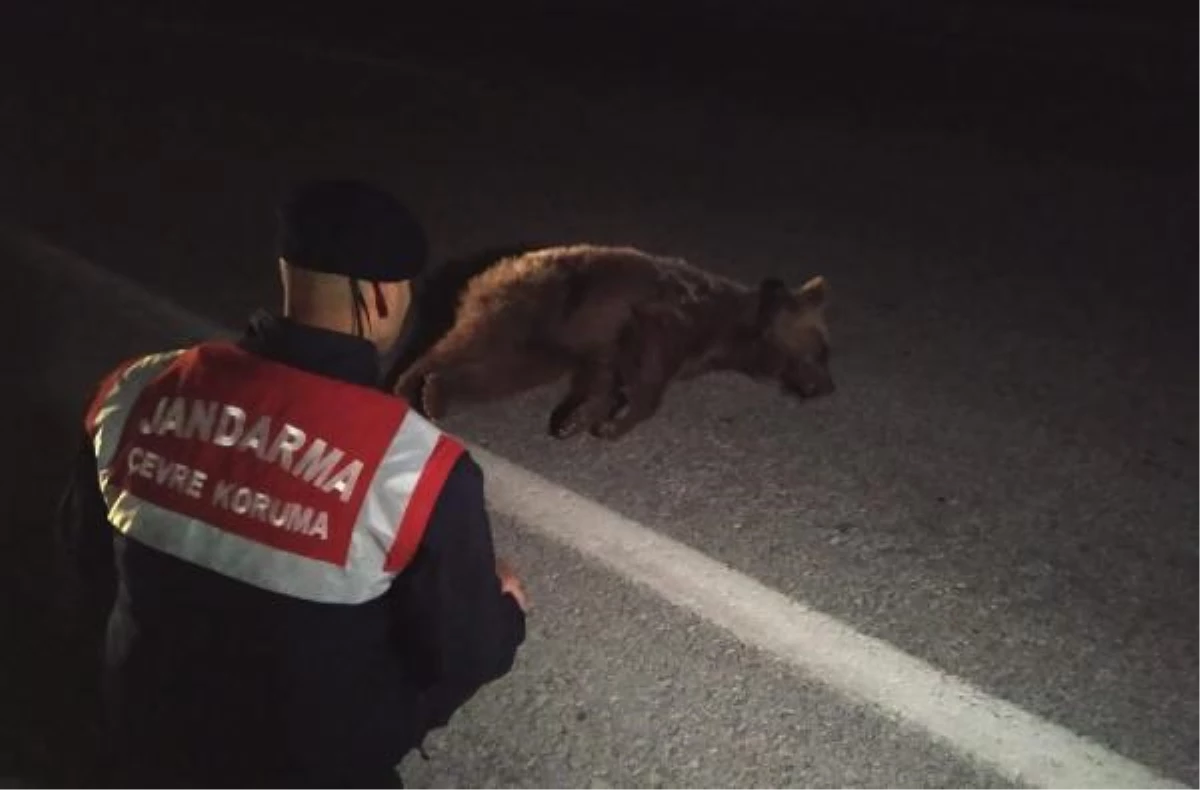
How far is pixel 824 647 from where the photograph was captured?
3.47 m

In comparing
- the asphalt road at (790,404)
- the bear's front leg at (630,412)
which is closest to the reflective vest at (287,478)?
the asphalt road at (790,404)

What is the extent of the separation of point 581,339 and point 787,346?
31.3 inches

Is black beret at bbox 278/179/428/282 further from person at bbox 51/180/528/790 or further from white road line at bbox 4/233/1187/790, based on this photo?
white road line at bbox 4/233/1187/790

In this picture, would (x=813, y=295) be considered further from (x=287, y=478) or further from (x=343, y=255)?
(x=287, y=478)

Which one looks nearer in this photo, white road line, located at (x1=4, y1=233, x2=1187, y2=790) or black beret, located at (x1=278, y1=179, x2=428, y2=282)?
black beret, located at (x1=278, y1=179, x2=428, y2=282)

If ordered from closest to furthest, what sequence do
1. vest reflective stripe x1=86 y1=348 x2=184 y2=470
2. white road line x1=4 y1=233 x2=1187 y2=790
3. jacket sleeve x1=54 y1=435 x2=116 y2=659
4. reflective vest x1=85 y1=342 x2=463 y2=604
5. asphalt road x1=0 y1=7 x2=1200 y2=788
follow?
reflective vest x1=85 y1=342 x2=463 y2=604
vest reflective stripe x1=86 y1=348 x2=184 y2=470
jacket sleeve x1=54 y1=435 x2=116 y2=659
white road line x1=4 y1=233 x2=1187 y2=790
asphalt road x1=0 y1=7 x2=1200 y2=788

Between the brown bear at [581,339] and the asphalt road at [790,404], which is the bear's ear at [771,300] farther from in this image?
the asphalt road at [790,404]

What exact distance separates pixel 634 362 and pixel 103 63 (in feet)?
24.7

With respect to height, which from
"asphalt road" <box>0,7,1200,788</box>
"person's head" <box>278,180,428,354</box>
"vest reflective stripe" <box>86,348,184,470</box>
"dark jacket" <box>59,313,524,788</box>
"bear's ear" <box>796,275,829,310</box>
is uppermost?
"person's head" <box>278,180,428,354</box>

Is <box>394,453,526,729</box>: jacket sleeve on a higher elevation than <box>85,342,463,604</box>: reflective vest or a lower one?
lower

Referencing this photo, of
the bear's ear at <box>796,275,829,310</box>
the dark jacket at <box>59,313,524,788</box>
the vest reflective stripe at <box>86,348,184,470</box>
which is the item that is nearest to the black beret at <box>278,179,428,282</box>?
the dark jacket at <box>59,313,524,788</box>

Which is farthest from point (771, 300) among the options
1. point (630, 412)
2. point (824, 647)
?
point (824, 647)

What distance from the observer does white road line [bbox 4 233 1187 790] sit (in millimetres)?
3117

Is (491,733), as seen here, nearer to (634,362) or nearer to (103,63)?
(634,362)
